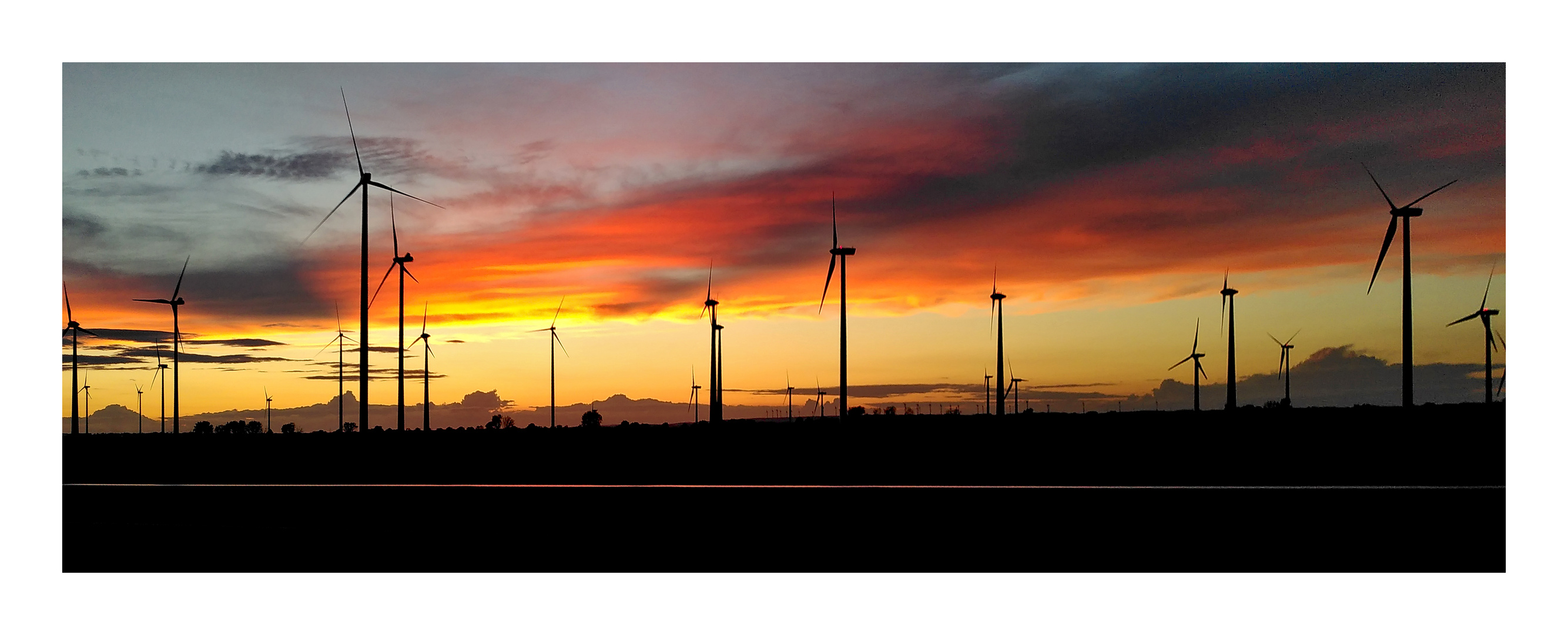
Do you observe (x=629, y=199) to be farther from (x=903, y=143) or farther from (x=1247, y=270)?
(x=1247, y=270)

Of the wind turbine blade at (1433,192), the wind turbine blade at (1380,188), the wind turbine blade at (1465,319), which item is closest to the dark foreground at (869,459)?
the wind turbine blade at (1465,319)

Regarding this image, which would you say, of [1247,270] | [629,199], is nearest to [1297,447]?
[1247,270]

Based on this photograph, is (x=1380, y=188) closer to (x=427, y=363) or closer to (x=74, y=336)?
(x=74, y=336)

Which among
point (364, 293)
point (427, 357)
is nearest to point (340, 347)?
point (427, 357)

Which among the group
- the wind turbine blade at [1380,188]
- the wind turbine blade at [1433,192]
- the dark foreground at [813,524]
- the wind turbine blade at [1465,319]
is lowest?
the dark foreground at [813,524]

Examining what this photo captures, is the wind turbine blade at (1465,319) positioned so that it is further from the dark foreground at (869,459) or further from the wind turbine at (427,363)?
the wind turbine at (427,363)
